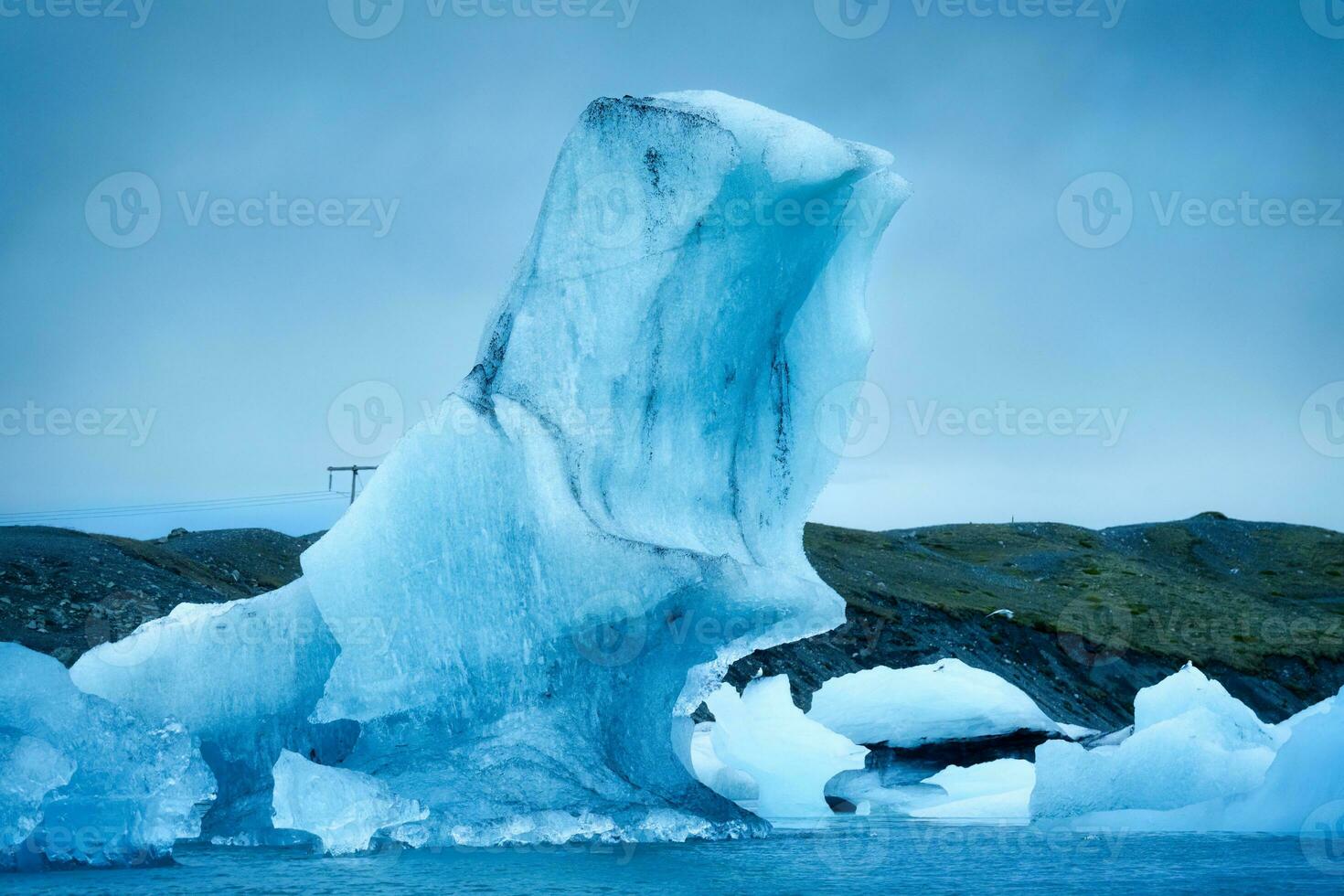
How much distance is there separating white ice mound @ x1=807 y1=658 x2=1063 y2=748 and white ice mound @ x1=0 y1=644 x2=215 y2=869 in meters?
14.3

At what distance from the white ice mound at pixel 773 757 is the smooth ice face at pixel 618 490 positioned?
19.4ft

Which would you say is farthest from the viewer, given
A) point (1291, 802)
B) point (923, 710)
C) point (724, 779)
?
point (923, 710)

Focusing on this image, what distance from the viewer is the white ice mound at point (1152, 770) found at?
1407 centimetres

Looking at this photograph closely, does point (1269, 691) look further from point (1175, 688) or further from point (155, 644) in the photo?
point (155, 644)

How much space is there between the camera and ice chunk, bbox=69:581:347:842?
10.6m

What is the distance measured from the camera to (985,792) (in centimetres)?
2028

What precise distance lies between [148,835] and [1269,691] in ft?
182

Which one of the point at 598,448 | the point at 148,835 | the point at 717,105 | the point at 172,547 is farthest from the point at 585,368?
the point at 172,547

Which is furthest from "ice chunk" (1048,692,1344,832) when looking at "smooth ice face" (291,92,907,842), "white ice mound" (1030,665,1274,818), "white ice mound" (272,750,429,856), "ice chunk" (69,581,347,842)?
"ice chunk" (69,581,347,842)

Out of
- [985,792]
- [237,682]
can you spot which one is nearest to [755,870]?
[237,682]

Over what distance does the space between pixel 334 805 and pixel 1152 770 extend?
8896mm

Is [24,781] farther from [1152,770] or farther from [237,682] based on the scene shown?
[1152,770]

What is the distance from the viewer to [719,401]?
12.3 metres

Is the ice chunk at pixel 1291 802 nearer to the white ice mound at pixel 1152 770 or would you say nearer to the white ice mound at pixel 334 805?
the white ice mound at pixel 1152 770
